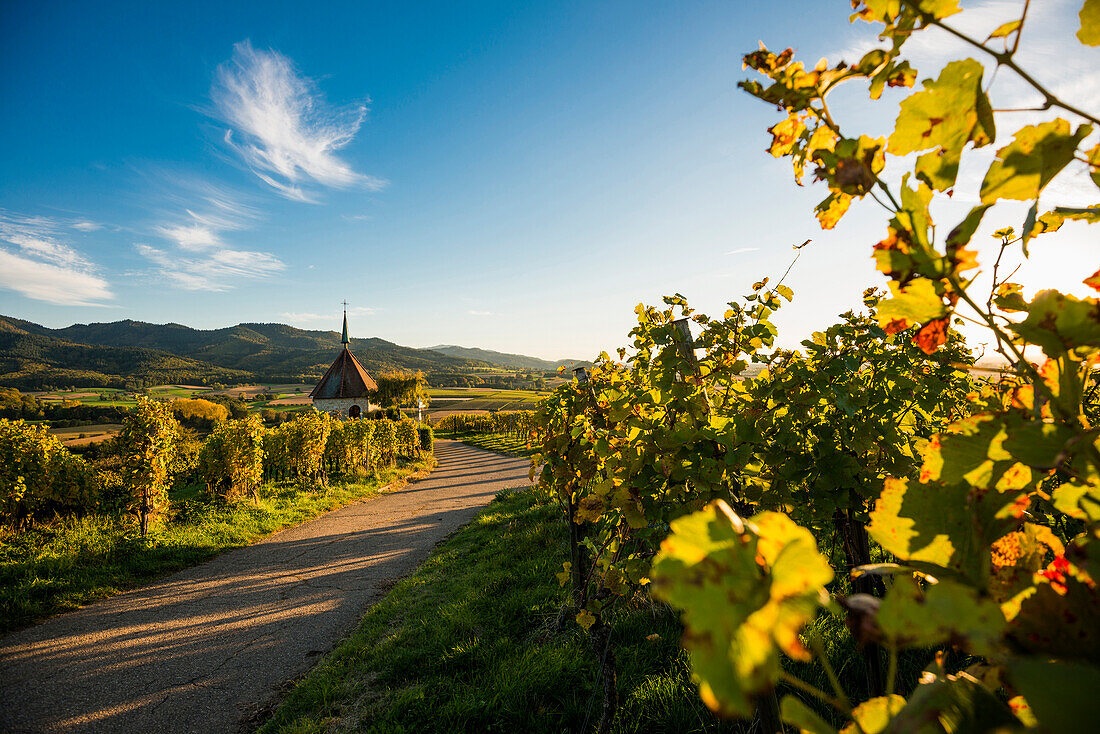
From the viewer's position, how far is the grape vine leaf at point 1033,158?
0.58m

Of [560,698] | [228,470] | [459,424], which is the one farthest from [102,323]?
[560,698]

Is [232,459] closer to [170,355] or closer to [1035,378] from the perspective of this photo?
[1035,378]

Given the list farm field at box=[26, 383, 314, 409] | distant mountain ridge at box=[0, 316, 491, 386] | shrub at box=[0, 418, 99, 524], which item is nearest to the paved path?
shrub at box=[0, 418, 99, 524]

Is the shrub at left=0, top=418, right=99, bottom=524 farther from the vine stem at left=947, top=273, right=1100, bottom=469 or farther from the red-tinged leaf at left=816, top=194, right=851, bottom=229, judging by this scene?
the vine stem at left=947, top=273, right=1100, bottom=469

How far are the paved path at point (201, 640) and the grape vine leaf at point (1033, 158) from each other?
19.7 ft

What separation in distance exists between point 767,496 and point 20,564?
1037cm

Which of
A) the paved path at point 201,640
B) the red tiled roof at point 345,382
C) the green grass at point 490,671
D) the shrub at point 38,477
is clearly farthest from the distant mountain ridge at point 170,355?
the green grass at point 490,671

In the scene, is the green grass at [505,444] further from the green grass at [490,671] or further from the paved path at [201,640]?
the green grass at [490,671]

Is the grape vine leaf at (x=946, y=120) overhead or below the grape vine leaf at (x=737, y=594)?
overhead

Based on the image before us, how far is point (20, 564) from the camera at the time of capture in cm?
678

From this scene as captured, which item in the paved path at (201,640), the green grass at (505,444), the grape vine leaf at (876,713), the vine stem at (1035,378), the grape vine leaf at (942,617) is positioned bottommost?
the green grass at (505,444)

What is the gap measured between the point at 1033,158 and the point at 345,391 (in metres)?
44.1

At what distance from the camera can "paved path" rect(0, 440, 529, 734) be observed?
14.3ft

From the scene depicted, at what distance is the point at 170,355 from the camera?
5025 inches
